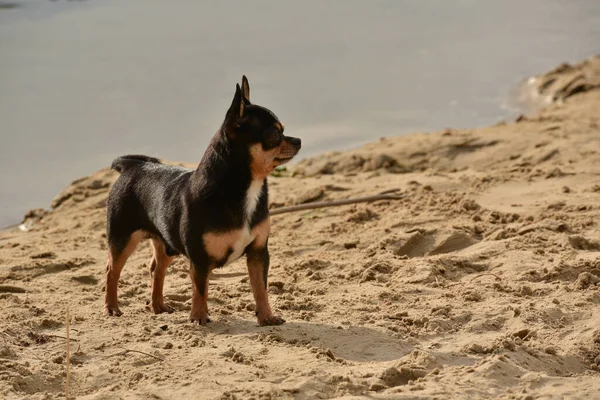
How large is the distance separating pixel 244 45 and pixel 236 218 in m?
9.82

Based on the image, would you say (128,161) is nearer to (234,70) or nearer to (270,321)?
(270,321)

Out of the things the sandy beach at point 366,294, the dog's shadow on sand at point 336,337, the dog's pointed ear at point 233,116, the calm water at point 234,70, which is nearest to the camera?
the sandy beach at point 366,294

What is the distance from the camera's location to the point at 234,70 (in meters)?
13.9

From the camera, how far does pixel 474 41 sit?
16.6 m

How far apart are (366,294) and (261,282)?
0.89 meters

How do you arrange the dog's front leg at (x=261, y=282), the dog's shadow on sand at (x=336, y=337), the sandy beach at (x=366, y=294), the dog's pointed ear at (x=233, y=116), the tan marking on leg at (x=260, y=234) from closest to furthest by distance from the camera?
1. the sandy beach at (x=366, y=294)
2. the dog's shadow on sand at (x=336, y=337)
3. the dog's pointed ear at (x=233, y=116)
4. the tan marking on leg at (x=260, y=234)
5. the dog's front leg at (x=261, y=282)

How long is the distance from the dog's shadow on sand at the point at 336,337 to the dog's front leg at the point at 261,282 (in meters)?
0.07

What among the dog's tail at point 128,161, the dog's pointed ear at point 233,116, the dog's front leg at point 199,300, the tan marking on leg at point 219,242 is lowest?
the dog's front leg at point 199,300

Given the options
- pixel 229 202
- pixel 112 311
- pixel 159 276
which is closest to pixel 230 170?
pixel 229 202

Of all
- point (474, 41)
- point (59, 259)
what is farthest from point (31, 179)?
point (474, 41)

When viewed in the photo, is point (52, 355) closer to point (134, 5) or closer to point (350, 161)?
point (350, 161)

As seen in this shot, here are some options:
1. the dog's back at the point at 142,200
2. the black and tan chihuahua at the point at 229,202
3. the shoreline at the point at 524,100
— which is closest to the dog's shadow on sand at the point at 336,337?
the black and tan chihuahua at the point at 229,202

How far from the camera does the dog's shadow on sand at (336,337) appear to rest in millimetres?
5449

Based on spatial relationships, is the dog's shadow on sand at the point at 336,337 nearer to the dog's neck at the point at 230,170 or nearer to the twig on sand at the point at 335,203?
the dog's neck at the point at 230,170
